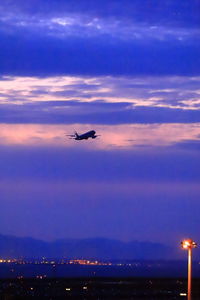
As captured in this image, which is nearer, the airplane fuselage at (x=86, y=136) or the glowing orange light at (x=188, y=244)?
the glowing orange light at (x=188, y=244)

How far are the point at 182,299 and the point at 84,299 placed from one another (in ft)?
48.3

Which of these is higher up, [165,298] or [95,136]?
[95,136]

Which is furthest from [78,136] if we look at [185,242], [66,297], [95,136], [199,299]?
[185,242]

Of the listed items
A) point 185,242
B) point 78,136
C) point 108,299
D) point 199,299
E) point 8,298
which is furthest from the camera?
point 78,136

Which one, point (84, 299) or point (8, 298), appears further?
point (84, 299)

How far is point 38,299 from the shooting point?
367 ft

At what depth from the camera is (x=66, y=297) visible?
120812 mm

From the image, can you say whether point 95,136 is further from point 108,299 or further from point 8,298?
point 8,298

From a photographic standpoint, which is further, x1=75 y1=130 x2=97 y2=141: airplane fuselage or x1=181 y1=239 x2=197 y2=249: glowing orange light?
x1=75 y1=130 x2=97 y2=141: airplane fuselage

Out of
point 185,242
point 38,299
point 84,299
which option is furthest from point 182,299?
point 185,242

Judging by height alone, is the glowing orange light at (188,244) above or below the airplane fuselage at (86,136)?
below

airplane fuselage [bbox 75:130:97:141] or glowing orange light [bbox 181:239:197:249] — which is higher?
airplane fuselage [bbox 75:130:97:141]

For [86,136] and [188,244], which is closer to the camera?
[188,244]

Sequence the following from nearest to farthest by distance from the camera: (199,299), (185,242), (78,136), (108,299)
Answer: (185,242) → (199,299) → (108,299) → (78,136)
